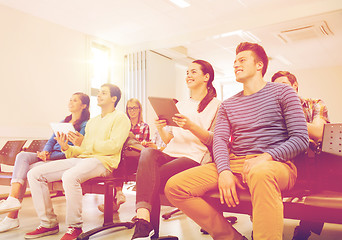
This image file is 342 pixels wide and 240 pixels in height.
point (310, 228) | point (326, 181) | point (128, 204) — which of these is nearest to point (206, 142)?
point (326, 181)

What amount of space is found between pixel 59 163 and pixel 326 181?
6.05 ft

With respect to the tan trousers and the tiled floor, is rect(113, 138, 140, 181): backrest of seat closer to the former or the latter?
the tiled floor

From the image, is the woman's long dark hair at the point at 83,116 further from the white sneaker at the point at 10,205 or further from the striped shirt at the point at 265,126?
the striped shirt at the point at 265,126

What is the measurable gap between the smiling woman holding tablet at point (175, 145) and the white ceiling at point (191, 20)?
9.22ft

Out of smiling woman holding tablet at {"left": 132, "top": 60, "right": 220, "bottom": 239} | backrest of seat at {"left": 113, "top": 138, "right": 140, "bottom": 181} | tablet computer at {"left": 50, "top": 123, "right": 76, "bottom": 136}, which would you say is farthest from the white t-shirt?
tablet computer at {"left": 50, "top": 123, "right": 76, "bottom": 136}

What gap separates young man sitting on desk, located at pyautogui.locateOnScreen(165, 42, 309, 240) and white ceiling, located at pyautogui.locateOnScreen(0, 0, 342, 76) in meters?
3.17

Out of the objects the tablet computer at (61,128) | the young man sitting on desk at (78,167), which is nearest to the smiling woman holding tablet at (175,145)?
the young man sitting on desk at (78,167)

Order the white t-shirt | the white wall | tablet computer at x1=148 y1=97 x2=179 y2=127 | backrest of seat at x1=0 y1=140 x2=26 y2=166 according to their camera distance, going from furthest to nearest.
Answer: the white wall < backrest of seat at x1=0 y1=140 x2=26 y2=166 < the white t-shirt < tablet computer at x1=148 y1=97 x2=179 y2=127

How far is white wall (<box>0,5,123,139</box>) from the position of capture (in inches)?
171

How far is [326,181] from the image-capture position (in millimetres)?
1683

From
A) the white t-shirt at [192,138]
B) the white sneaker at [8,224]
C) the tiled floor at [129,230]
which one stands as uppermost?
the white t-shirt at [192,138]

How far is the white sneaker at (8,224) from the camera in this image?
2.35m

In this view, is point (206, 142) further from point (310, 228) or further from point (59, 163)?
point (59, 163)

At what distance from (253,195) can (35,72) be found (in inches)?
171
